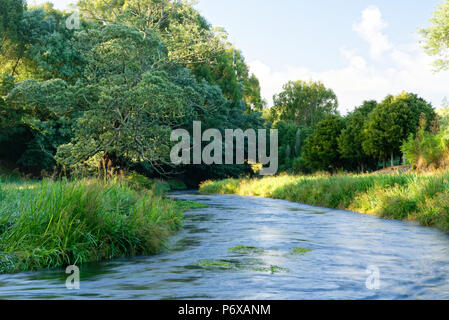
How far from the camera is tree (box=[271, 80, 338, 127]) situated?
7950 centimetres

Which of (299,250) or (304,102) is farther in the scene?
(304,102)

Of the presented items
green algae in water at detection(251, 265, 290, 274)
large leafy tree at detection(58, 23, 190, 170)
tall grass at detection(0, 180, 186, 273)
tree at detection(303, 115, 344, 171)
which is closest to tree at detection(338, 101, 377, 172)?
tree at detection(303, 115, 344, 171)

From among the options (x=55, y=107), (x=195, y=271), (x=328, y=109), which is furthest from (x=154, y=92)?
(x=328, y=109)

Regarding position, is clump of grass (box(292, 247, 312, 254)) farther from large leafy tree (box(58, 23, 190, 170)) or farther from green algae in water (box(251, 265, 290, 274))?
large leafy tree (box(58, 23, 190, 170))

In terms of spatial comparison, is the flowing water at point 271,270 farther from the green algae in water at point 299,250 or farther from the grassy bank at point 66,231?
the grassy bank at point 66,231

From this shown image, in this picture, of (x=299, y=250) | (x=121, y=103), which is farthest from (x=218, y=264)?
(x=121, y=103)

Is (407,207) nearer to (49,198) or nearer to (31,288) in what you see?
(49,198)

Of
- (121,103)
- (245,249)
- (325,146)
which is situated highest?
(121,103)

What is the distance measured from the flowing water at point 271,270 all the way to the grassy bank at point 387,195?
5.40 feet

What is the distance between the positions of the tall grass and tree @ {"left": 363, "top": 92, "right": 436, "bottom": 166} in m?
31.8

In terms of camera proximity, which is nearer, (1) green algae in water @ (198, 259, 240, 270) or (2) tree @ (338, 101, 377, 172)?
(1) green algae in water @ (198, 259, 240, 270)

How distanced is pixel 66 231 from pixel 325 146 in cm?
4134

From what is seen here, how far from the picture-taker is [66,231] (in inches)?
298

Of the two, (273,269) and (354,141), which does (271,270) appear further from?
(354,141)
